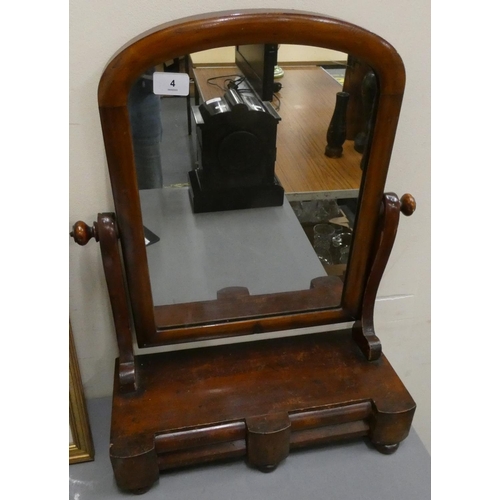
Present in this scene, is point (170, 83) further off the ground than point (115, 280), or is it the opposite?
point (170, 83)

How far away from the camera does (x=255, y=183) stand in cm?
64

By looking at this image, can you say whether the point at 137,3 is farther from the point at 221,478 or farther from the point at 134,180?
the point at 221,478

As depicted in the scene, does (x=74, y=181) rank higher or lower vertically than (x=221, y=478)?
higher

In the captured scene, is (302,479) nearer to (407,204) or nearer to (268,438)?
(268,438)

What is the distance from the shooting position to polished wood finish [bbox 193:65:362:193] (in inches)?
23.0

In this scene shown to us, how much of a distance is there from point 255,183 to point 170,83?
163 millimetres

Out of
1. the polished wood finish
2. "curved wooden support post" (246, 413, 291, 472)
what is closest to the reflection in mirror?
the polished wood finish

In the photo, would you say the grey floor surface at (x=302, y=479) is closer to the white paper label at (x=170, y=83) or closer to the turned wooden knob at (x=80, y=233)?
the turned wooden knob at (x=80, y=233)

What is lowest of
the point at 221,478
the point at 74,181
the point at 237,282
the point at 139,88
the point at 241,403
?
the point at 221,478

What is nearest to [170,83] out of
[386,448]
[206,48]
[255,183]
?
[206,48]

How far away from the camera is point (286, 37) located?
1.74ft

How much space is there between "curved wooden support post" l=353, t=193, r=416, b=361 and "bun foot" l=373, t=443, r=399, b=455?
12 centimetres

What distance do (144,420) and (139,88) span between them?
0.40 meters

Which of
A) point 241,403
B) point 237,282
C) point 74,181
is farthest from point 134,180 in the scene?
point 241,403
